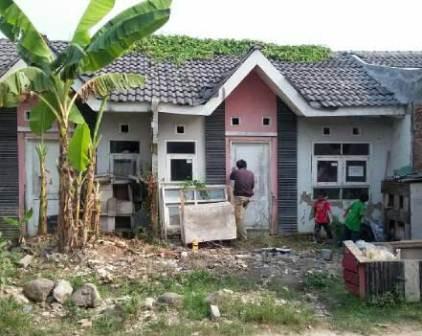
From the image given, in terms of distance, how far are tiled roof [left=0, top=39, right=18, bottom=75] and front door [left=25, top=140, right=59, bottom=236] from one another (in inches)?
70.6

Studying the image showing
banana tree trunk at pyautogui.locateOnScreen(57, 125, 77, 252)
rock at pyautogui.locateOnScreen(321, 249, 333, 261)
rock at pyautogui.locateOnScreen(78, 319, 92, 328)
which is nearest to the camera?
rock at pyautogui.locateOnScreen(78, 319, 92, 328)

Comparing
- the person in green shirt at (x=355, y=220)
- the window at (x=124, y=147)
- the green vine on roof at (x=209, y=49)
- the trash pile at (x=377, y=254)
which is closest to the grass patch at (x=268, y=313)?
the trash pile at (x=377, y=254)

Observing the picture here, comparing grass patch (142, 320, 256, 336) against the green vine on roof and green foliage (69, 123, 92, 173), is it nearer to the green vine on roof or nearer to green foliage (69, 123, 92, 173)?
green foliage (69, 123, 92, 173)

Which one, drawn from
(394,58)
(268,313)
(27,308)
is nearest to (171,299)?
(268,313)

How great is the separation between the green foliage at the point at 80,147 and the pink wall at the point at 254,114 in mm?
4689

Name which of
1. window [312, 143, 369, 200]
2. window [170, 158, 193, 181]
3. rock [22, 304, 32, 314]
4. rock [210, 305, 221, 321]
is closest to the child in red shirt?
window [312, 143, 369, 200]

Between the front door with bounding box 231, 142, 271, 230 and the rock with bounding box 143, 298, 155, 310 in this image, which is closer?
the rock with bounding box 143, 298, 155, 310

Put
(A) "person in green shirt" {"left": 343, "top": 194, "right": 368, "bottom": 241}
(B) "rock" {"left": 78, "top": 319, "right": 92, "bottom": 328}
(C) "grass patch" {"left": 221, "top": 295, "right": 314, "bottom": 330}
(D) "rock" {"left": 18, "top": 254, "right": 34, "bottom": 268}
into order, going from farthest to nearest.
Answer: (A) "person in green shirt" {"left": 343, "top": 194, "right": 368, "bottom": 241}, (D) "rock" {"left": 18, "top": 254, "right": 34, "bottom": 268}, (C) "grass patch" {"left": 221, "top": 295, "right": 314, "bottom": 330}, (B) "rock" {"left": 78, "top": 319, "right": 92, "bottom": 328}

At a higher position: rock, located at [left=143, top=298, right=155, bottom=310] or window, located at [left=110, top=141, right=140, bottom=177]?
window, located at [left=110, top=141, right=140, bottom=177]

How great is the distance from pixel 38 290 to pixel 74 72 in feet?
11.8

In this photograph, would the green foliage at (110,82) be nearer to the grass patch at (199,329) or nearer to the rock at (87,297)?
the rock at (87,297)

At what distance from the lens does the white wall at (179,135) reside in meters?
13.4

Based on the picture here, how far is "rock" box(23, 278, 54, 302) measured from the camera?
809cm

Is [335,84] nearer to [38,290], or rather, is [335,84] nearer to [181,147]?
[181,147]
